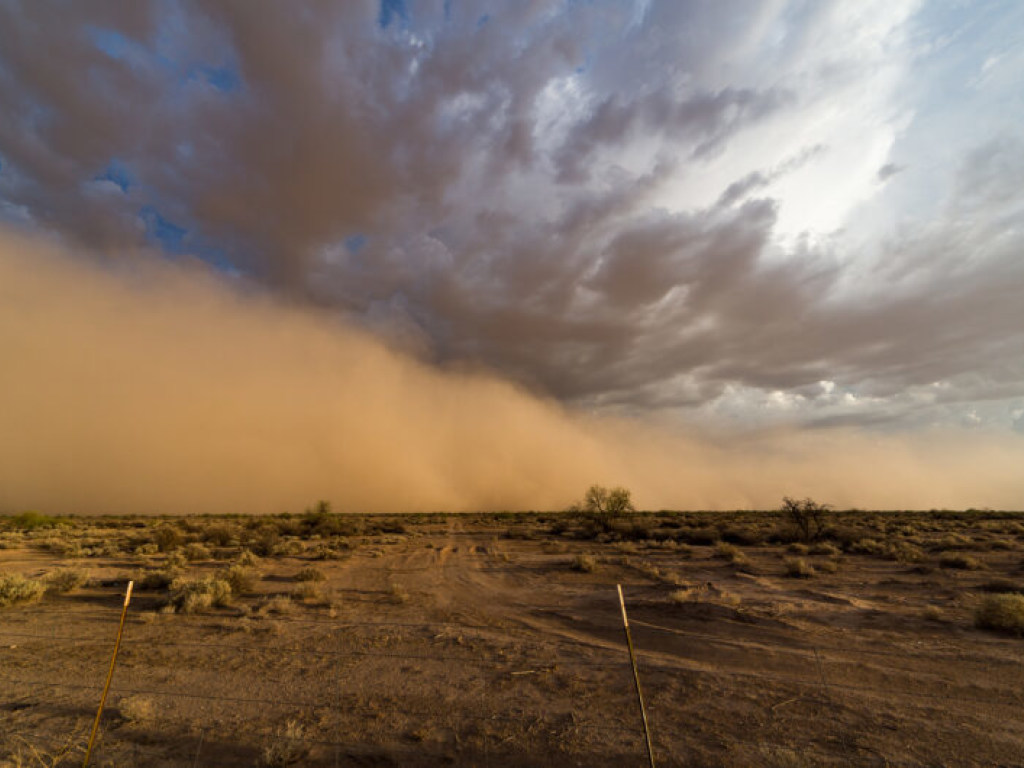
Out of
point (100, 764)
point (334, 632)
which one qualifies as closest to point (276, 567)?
point (334, 632)

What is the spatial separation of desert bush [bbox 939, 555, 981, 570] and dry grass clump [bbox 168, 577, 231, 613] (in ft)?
101

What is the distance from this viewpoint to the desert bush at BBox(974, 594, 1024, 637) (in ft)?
40.1

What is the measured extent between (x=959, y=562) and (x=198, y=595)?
31.7m

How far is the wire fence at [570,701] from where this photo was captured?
298 inches

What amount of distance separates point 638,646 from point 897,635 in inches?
281

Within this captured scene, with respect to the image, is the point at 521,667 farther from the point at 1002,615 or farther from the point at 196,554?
the point at 196,554

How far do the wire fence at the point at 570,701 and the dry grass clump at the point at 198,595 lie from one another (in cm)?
123

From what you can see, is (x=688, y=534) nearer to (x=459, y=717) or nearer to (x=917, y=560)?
(x=917, y=560)

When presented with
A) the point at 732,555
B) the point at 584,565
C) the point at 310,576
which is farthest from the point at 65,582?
the point at 732,555

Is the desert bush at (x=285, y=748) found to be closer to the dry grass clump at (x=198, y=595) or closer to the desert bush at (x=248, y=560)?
the dry grass clump at (x=198, y=595)

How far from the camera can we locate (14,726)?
8.32 meters

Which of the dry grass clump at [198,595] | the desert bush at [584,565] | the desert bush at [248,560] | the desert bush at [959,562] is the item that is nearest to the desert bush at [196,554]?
the desert bush at [248,560]

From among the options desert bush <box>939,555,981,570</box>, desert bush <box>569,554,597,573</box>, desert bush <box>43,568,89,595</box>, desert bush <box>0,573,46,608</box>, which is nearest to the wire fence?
desert bush <box>0,573,46,608</box>

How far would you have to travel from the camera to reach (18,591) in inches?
663
